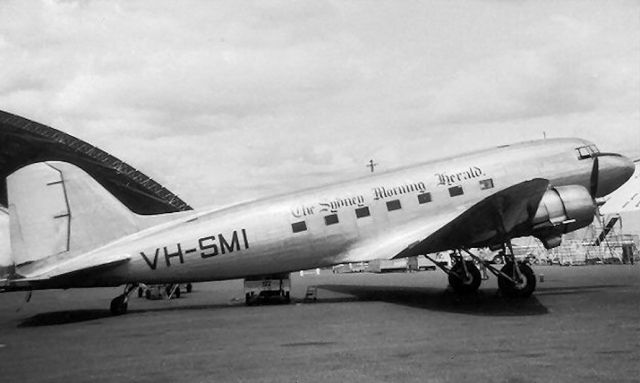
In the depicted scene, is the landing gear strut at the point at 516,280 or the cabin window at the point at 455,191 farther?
the cabin window at the point at 455,191

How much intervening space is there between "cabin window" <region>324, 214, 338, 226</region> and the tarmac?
2577 mm

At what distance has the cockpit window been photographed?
58.6 feet

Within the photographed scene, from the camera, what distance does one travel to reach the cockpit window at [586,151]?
17875mm

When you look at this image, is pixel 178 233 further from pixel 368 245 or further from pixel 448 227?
pixel 448 227

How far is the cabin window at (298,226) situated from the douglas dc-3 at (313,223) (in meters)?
0.06

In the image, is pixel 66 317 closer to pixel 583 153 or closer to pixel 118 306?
pixel 118 306

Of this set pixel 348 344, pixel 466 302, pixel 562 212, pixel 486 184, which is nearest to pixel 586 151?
pixel 486 184

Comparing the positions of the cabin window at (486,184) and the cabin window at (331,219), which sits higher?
the cabin window at (486,184)

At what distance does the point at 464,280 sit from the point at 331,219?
5.29 m

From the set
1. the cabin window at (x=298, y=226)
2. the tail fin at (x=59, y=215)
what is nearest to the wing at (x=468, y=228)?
the cabin window at (x=298, y=226)

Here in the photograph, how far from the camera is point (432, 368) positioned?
6961 mm

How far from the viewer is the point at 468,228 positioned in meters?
14.7

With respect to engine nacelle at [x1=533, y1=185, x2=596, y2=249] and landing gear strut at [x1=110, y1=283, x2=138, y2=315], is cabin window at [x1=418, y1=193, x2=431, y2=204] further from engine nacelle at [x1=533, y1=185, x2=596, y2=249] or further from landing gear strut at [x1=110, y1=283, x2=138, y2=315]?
landing gear strut at [x1=110, y1=283, x2=138, y2=315]

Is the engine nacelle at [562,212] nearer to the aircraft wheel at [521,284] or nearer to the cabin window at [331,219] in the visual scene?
the aircraft wheel at [521,284]
